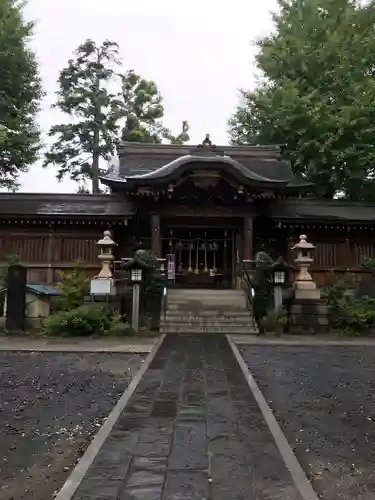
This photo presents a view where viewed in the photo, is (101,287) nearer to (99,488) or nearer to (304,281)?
(304,281)

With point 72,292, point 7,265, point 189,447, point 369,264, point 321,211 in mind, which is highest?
point 321,211

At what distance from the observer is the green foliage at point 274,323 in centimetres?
1387

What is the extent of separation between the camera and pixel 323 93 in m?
23.1

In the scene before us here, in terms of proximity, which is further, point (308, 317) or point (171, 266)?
point (171, 266)

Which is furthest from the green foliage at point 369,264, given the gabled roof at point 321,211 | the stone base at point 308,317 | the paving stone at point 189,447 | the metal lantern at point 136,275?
the paving stone at point 189,447

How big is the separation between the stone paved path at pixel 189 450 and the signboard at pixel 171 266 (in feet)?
36.9

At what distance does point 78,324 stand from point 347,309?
830cm

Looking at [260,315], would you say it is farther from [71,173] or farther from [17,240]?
[71,173]

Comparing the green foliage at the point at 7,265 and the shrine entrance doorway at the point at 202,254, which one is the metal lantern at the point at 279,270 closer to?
the shrine entrance doorway at the point at 202,254

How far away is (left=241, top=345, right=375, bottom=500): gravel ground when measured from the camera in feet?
12.4

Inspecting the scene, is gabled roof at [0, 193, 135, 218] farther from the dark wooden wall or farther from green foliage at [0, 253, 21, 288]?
the dark wooden wall

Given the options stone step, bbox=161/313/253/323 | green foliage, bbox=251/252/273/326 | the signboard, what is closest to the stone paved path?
stone step, bbox=161/313/253/323

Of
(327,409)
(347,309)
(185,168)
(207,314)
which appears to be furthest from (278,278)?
(327,409)

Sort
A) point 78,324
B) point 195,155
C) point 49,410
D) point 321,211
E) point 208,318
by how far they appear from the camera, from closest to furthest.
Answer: point 49,410, point 78,324, point 208,318, point 195,155, point 321,211
